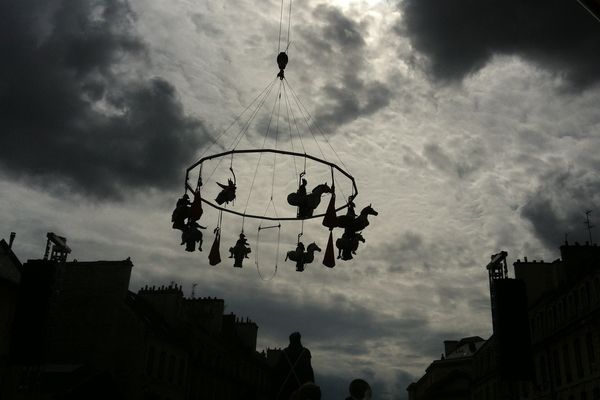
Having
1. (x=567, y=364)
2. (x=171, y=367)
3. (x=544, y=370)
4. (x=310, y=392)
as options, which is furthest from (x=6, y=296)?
(x=544, y=370)

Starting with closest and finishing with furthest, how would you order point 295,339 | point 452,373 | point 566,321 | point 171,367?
point 295,339
point 566,321
point 171,367
point 452,373

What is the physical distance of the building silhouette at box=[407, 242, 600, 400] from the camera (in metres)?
20.1

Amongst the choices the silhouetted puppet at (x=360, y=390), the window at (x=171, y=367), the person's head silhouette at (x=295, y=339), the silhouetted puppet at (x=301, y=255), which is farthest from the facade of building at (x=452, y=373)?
the silhouetted puppet at (x=360, y=390)

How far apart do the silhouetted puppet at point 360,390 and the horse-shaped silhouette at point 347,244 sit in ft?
29.3

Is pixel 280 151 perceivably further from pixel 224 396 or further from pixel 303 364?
pixel 224 396

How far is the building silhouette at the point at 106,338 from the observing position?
69.7 feet

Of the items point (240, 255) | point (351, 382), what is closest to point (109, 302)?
point (240, 255)

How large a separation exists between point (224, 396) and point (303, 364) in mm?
37513

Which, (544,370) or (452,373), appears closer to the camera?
(544,370)

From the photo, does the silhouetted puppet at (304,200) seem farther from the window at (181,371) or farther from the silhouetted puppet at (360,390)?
the window at (181,371)

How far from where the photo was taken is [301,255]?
18.0m

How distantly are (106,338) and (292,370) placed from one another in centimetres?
2592

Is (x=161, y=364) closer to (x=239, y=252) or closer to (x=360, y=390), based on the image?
(x=239, y=252)

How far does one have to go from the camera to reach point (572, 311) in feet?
111
